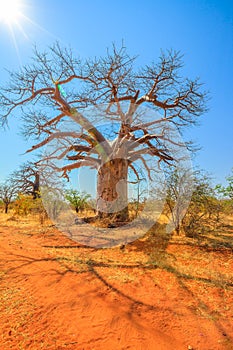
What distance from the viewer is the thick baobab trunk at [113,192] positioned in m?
6.70

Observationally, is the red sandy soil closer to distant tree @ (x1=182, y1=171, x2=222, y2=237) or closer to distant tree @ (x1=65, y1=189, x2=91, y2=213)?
distant tree @ (x1=182, y1=171, x2=222, y2=237)

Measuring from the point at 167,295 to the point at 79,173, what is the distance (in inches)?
248

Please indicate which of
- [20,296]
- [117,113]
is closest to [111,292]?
[20,296]

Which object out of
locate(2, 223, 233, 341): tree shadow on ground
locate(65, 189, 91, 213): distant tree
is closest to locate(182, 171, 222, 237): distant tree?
locate(2, 223, 233, 341): tree shadow on ground

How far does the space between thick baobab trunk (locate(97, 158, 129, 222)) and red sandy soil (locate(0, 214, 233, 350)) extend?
2.57 m

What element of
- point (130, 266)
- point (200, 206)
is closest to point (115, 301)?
Answer: point (130, 266)

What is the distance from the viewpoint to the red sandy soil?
5.72 ft

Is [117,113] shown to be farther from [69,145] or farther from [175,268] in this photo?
[175,268]

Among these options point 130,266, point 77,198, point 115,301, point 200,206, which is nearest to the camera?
point 115,301

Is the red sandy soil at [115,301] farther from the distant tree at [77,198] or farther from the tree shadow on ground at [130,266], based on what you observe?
the distant tree at [77,198]

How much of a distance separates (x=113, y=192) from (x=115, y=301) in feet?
14.9

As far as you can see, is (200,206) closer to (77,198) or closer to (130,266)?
(130,266)

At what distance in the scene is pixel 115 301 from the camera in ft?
7.72

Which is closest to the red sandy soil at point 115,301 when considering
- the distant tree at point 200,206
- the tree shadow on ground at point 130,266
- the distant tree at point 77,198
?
the tree shadow on ground at point 130,266
